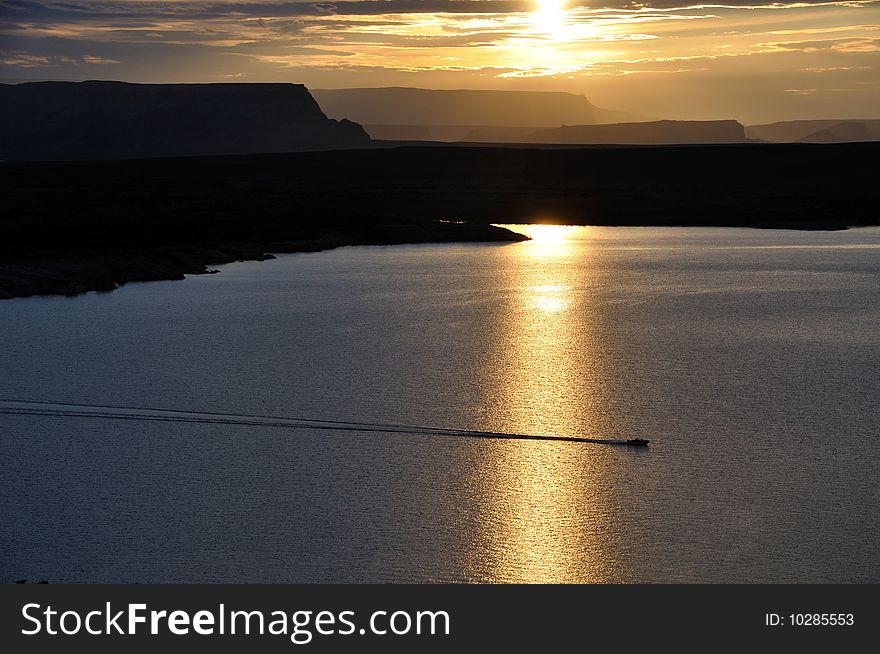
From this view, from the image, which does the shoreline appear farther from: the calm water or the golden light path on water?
the golden light path on water

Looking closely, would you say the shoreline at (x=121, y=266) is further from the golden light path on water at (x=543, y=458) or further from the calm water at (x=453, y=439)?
the golden light path on water at (x=543, y=458)

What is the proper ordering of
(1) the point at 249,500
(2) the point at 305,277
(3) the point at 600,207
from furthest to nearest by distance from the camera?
1. (3) the point at 600,207
2. (2) the point at 305,277
3. (1) the point at 249,500

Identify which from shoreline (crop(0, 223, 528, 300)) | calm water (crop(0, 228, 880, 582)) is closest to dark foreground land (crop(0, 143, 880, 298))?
shoreline (crop(0, 223, 528, 300))

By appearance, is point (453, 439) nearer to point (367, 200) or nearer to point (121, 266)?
point (121, 266)

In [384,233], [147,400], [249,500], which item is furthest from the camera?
[384,233]

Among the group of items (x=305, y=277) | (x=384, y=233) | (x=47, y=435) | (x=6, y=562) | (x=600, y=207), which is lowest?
(x=6, y=562)

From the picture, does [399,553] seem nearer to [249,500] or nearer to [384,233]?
[249,500]

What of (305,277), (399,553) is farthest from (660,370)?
(305,277)
